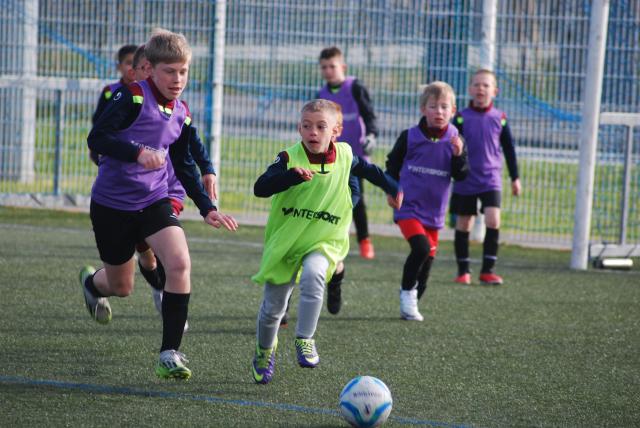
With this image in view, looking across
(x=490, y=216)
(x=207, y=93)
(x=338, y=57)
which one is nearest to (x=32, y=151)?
(x=207, y=93)

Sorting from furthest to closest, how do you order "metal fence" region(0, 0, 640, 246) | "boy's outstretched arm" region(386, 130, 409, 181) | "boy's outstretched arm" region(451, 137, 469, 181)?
"metal fence" region(0, 0, 640, 246) → "boy's outstretched arm" region(386, 130, 409, 181) → "boy's outstretched arm" region(451, 137, 469, 181)

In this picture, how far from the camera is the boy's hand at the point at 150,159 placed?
4.81 metres

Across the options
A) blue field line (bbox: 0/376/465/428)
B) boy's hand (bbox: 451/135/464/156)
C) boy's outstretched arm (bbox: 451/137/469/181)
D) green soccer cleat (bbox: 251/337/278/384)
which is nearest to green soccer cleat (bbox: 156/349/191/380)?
blue field line (bbox: 0/376/465/428)

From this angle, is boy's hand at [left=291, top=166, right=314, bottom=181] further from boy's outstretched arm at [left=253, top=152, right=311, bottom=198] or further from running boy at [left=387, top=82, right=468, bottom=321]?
running boy at [left=387, top=82, right=468, bottom=321]

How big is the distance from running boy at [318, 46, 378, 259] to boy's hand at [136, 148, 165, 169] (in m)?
4.93

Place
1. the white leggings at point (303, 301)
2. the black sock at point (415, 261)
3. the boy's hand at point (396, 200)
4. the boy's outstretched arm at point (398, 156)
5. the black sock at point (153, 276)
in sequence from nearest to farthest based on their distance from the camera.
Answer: the white leggings at point (303, 301)
the boy's hand at point (396, 200)
the black sock at point (153, 276)
the black sock at point (415, 261)
the boy's outstretched arm at point (398, 156)

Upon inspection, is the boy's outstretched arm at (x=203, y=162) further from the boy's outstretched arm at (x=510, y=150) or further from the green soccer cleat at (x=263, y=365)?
the boy's outstretched arm at (x=510, y=150)

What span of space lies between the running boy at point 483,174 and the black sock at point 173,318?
13.0 ft

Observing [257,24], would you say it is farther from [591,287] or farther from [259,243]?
[591,287]

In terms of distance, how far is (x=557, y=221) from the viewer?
11078 mm

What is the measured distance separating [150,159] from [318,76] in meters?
7.04

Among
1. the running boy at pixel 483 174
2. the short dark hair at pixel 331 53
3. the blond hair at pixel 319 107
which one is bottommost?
the running boy at pixel 483 174


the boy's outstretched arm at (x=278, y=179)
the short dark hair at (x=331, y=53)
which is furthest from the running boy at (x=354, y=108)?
the boy's outstretched arm at (x=278, y=179)

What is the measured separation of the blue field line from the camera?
180 inches
